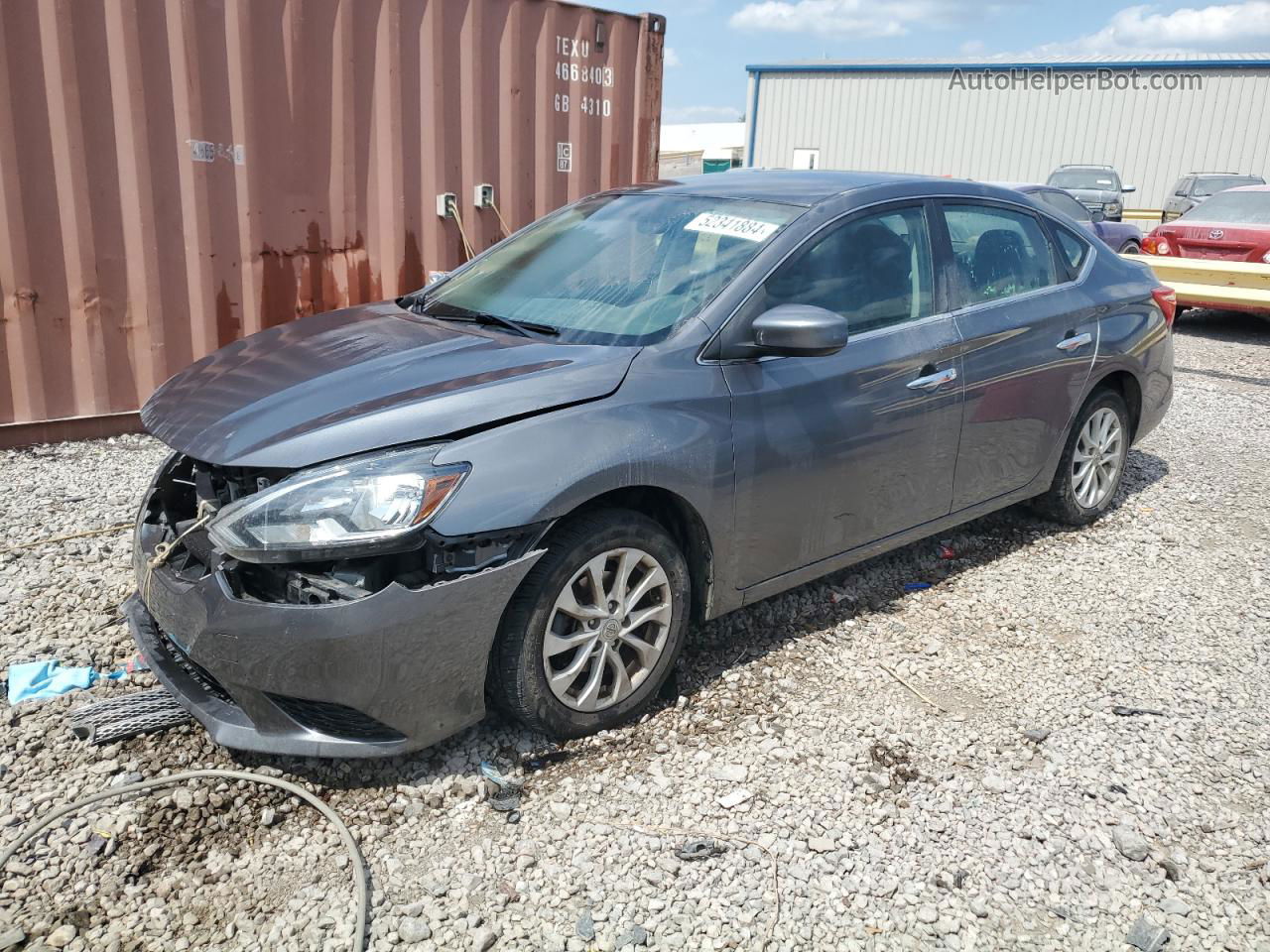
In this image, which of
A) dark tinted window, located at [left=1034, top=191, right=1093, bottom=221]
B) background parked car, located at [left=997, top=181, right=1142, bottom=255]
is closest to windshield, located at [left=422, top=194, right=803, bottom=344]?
background parked car, located at [left=997, top=181, right=1142, bottom=255]

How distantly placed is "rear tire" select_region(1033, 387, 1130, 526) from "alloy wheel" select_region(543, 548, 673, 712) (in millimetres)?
2600

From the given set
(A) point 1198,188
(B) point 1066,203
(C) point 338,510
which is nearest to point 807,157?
(A) point 1198,188

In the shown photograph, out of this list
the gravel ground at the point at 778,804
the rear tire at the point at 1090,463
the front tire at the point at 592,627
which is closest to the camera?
the gravel ground at the point at 778,804

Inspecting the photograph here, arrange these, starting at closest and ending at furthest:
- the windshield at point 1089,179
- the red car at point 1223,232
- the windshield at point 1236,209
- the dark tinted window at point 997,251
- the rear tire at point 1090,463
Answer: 1. the dark tinted window at point 997,251
2. the rear tire at point 1090,463
3. the red car at point 1223,232
4. the windshield at point 1236,209
5. the windshield at point 1089,179

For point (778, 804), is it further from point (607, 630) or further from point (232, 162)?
point (232, 162)

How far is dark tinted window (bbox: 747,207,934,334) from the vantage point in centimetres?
342

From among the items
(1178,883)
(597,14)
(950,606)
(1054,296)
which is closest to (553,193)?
(597,14)

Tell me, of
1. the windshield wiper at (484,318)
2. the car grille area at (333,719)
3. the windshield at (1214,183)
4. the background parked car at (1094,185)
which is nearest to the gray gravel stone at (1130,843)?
the car grille area at (333,719)

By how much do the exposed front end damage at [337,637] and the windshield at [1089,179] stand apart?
59.8ft

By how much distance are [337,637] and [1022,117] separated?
28075 millimetres

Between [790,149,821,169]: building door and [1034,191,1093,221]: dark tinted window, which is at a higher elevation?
[790,149,821,169]: building door

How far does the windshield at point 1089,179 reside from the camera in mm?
17875

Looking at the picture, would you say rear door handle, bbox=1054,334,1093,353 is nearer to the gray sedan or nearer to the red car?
the gray sedan

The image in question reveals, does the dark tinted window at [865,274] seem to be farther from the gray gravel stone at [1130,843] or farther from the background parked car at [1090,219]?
the background parked car at [1090,219]
